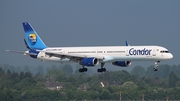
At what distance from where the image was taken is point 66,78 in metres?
136

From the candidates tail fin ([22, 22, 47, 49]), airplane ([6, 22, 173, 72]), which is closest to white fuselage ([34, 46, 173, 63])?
airplane ([6, 22, 173, 72])

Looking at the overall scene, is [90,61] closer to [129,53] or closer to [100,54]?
[100,54]

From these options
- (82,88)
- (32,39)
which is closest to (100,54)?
(32,39)

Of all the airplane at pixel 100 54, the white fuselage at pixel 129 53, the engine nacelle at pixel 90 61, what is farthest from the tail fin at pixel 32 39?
the engine nacelle at pixel 90 61

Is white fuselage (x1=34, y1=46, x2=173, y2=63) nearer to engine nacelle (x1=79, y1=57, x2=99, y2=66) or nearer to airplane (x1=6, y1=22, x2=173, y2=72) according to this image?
airplane (x1=6, y1=22, x2=173, y2=72)

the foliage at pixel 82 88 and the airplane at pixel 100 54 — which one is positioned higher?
the airplane at pixel 100 54

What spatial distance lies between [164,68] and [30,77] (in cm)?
8100

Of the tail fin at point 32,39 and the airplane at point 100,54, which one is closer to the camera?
the airplane at point 100,54

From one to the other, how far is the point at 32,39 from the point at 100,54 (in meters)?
17.2

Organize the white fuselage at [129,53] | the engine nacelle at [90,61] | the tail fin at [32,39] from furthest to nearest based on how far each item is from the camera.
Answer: the tail fin at [32,39], the engine nacelle at [90,61], the white fuselage at [129,53]

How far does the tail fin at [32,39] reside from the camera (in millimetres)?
106250

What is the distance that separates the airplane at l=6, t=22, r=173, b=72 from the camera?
91.2m

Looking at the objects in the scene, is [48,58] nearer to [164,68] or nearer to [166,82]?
[166,82]

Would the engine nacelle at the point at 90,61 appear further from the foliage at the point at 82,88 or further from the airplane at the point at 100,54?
the foliage at the point at 82,88
